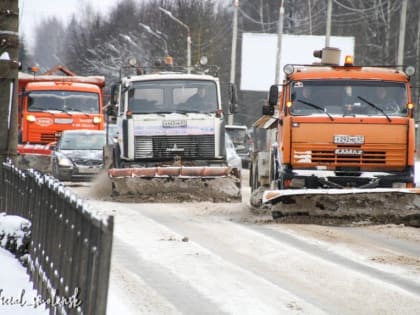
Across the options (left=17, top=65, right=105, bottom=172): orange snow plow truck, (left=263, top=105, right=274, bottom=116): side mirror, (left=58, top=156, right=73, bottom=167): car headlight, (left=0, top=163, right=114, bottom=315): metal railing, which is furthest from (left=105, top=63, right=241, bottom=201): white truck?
(left=0, top=163, right=114, bottom=315): metal railing

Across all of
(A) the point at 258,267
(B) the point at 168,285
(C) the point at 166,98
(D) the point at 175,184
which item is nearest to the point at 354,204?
(D) the point at 175,184

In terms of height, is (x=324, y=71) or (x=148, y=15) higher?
(x=148, y=15)

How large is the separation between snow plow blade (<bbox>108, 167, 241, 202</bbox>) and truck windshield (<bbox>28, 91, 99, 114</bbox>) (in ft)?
34.6

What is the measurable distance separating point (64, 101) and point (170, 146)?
10297mm

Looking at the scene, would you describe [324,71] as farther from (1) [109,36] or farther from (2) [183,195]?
(1) [109,36]

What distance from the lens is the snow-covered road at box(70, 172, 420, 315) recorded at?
848 cm

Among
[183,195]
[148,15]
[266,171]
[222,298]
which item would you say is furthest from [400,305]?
[148,15]

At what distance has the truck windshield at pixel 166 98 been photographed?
2033 centimetres

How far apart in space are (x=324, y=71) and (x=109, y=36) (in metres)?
71.6

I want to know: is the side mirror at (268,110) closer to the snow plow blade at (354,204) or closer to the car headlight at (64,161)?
the snow plow blade at (354,204)

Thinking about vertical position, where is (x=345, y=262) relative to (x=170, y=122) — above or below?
below

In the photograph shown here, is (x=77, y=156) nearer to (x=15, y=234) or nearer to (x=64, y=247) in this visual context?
(x=15, y=234)

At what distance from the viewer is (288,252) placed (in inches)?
469

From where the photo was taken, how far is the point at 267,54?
198 feet
